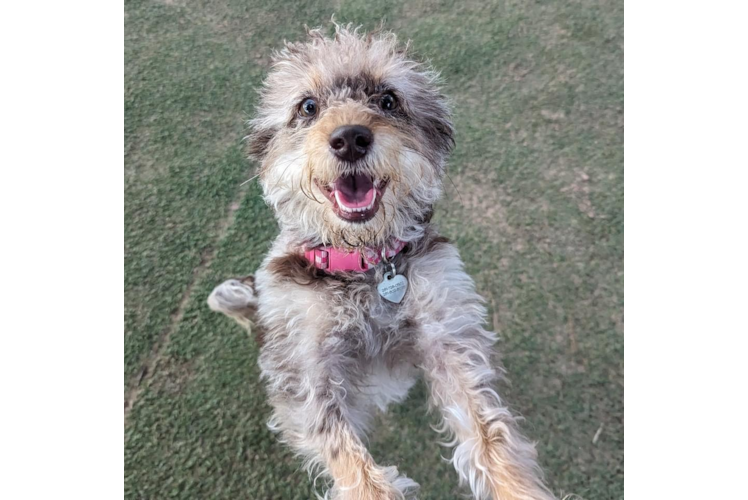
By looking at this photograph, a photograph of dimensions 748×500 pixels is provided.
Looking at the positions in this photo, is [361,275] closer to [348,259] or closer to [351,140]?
[348,259]

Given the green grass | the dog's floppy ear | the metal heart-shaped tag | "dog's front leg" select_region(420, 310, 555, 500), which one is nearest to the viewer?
"dog's front leg" select_region(420, 310, 555, 500)

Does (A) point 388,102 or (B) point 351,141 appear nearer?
(B) point 351,141

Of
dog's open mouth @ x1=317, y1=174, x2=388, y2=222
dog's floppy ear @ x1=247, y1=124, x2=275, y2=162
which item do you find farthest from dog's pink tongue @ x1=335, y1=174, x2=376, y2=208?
dog's floppy ear @ x1=247, y1=124, x2=275, y2=162

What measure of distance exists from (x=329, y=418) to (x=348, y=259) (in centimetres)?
63

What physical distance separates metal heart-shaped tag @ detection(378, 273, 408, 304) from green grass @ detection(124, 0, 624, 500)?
0.90 meters

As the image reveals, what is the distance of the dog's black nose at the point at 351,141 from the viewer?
1.58m

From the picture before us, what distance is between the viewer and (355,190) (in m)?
1.75

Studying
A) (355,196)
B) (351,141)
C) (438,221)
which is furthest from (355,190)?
(438,221)

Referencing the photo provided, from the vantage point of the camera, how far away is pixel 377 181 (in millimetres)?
1720

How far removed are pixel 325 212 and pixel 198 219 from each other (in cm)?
169

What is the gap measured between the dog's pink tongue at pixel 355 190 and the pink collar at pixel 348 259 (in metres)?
0.23

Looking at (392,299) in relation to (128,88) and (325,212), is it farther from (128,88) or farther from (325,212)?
(128,88)

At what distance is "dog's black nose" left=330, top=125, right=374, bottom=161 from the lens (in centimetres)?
158

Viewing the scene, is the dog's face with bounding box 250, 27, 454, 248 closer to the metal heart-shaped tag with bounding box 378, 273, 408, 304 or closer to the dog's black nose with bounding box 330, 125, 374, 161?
the dog's black nose with bounding box 330, 125, 374, 161
